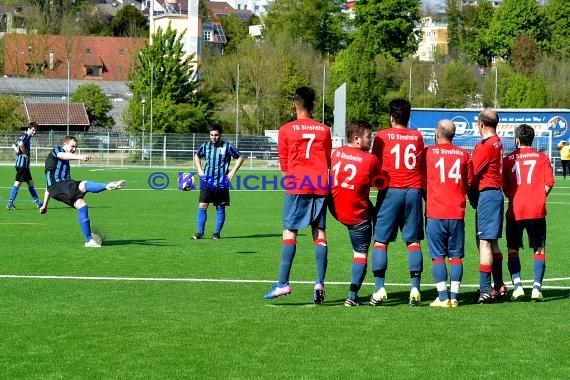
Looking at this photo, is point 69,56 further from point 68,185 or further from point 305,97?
point 305,97

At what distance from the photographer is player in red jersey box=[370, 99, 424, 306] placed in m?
9.88

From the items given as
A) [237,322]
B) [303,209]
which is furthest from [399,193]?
[237,322]

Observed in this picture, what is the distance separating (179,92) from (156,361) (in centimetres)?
6496

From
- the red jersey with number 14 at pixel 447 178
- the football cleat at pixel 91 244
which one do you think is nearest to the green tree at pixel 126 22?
the football cleat at pixel 91 244

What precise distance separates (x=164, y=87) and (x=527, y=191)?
61513 millimetres

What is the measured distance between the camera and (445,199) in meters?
9.89

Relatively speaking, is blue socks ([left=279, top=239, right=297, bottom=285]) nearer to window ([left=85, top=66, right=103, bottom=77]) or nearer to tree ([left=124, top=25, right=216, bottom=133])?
tree ([left=124, top=25, right=216, bottom=133])

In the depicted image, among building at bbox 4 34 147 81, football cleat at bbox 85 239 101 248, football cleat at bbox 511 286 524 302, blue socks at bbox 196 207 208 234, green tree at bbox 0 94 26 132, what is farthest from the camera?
building at bbox 4 34 147 81

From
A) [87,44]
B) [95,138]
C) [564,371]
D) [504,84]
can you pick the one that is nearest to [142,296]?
[564,371]

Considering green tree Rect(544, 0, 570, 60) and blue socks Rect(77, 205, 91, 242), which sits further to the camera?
green tree Rect(544, 0, 570, 60)

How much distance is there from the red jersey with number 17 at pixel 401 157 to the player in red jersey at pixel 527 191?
1.29 m

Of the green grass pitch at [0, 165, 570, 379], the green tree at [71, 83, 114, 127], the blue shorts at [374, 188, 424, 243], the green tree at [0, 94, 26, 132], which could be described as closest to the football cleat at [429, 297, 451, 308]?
the green grass pitch at [0, 165, 570, 379]

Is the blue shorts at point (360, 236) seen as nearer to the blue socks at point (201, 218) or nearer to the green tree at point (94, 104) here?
the blue socks at point (201, 218)

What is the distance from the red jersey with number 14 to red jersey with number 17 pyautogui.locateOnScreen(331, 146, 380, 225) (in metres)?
0.58
